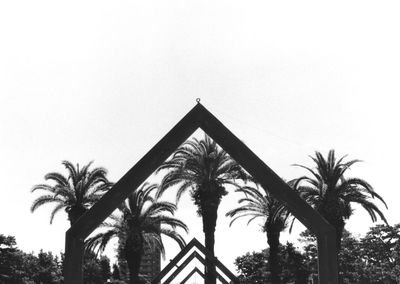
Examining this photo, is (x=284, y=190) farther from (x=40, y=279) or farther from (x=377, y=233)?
(x=377, y=233)

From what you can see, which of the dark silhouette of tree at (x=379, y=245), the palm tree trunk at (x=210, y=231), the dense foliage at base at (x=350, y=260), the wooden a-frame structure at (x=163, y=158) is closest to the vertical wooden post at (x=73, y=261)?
the wooden a-frame structure at (x=163, y=158)

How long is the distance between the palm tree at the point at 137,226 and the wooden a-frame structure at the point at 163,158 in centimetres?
2477

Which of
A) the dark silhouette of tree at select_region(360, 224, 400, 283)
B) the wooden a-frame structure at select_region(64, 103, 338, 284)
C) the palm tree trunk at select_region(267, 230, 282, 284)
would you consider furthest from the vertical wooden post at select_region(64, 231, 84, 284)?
the dark silhouette of tree at select_region(360, 224, 400, 283)

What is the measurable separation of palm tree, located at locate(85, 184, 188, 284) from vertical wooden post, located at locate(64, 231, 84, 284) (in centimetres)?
2483

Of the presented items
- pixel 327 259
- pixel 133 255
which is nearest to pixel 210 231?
pixel 133 255

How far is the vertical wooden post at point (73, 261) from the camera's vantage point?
44.9 ft

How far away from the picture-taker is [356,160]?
110ft

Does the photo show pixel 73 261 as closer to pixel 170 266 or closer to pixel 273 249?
pixel 170 266

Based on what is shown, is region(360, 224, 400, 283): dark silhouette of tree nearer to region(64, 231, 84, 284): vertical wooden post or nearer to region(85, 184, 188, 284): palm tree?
region(85, 184, 188, 284): palm tree

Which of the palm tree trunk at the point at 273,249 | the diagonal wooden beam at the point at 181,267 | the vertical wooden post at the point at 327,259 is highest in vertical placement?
the palm tree trunk at the point at 273,249

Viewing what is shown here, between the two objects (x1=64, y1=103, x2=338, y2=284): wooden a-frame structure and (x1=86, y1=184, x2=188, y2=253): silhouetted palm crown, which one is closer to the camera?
(x1=64, y1=103, x2=338, y2=284): wooden a-frame structure

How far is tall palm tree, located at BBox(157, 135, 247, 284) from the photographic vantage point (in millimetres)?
35656

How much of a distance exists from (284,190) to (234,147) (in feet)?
5.75

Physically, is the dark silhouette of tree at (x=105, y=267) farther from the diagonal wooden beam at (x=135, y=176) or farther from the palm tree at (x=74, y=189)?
the diagonal wooden beam at (x=135, y=176)
